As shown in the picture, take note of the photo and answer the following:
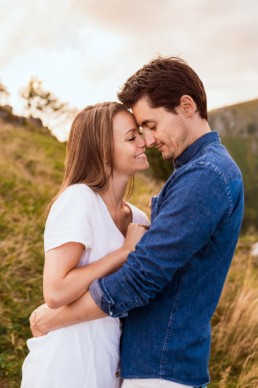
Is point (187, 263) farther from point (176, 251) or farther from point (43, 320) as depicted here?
point (43, 320)

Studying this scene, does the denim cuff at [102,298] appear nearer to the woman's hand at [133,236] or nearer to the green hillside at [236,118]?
the woman's hand at [133,236]

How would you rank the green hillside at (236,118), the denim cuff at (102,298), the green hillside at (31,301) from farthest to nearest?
the green hillside at (236,118), the green hillside at (31,301), the denim cuff at (102,298)

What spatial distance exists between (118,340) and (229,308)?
3.37 metres

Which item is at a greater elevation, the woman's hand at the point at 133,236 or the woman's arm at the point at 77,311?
the woman's hand at the point at 133,236

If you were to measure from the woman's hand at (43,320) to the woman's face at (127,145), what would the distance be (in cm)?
73

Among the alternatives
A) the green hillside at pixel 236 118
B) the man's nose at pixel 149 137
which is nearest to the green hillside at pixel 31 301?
the man's nose at pixel 149 137

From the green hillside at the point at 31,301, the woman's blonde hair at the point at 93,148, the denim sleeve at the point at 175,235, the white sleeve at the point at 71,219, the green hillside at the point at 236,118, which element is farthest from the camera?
the green hillside at the point at 236,118

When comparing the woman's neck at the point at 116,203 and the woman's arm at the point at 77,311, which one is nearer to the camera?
the woman's arm at the point at 77,311

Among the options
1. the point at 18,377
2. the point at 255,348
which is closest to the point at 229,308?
the point at 255,348

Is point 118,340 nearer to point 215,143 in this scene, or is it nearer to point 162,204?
point 162,204

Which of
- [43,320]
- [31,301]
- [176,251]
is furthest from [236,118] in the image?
[176,251]

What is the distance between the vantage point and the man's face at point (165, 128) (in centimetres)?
211

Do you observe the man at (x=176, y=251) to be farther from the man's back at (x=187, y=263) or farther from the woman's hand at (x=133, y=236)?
the woman's hand at (x=133, y=236)

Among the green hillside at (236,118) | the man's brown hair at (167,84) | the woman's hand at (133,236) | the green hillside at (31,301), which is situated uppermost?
the green hillside at (236,118)
